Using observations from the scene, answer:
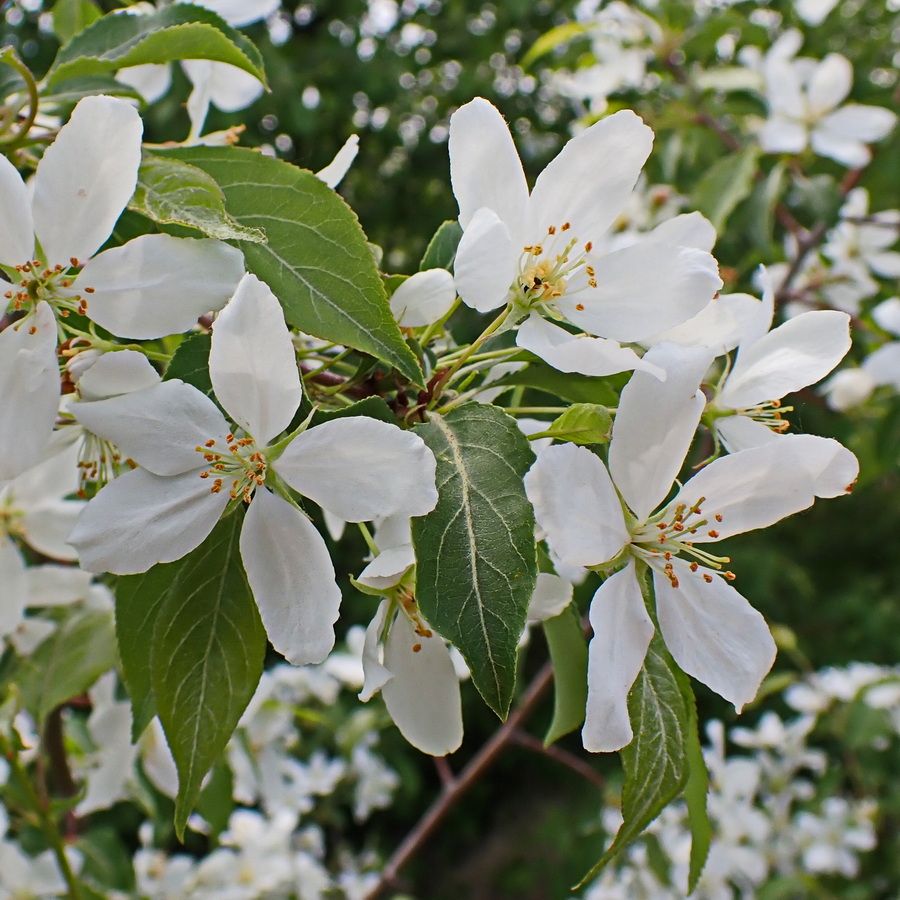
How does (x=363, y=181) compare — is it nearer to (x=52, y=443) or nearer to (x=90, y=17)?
(x=90, y=17)

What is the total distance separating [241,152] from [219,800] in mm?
1185

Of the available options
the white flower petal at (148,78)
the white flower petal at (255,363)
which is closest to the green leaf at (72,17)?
the white flower petal at (148,78)

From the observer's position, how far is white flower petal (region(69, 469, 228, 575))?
668mm

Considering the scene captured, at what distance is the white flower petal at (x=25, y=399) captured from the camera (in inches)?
27.4

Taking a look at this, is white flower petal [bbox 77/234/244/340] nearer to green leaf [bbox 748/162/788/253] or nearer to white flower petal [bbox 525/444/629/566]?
white flower petal [bbox 525/444/629/566]

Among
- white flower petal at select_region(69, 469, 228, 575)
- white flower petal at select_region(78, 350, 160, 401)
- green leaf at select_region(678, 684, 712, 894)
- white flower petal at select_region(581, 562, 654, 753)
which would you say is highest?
white flower petal at select_region(78, 350, 160, 401)

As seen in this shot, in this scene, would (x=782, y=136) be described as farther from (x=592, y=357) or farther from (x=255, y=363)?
(x=255, y=363)

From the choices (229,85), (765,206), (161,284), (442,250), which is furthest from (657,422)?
(765,206)

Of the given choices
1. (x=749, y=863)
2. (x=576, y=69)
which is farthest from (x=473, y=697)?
(x=576, y=69)

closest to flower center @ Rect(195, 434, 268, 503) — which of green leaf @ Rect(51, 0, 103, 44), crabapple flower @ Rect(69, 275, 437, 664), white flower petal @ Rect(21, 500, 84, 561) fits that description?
crabapple flower @ Rect(69, 275, 437, 664)

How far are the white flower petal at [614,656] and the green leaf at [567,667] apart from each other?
0.10 m

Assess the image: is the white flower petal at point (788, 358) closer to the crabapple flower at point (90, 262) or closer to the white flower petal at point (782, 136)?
the crabapple flower at point (90, 262)

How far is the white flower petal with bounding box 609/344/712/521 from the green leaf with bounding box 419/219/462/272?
9.7 inches

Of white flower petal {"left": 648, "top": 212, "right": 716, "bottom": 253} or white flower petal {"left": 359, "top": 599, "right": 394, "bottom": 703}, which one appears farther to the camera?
white flower petal {"left": 648, "top": 212, "right": 716, "bottom": 253}
